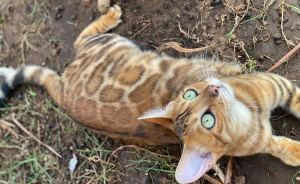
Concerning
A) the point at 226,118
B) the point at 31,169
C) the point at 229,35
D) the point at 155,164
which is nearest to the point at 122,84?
the point at 155,164

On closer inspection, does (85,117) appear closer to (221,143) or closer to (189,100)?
(189,100)

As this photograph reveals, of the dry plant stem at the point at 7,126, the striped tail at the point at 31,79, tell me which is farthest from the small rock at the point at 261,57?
the dry plant stem at the point at 7,126

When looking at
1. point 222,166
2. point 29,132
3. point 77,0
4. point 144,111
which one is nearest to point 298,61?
point 222,166

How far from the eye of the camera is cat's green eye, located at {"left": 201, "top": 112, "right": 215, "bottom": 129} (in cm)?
253

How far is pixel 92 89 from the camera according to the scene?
323cm

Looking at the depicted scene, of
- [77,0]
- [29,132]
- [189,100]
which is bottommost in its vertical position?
[29,132]

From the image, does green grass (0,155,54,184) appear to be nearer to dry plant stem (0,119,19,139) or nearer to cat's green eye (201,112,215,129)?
dry plant stem (0,119,19,139)

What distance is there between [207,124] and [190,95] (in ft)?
1.00

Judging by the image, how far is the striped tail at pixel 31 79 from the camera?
3609 millimetres

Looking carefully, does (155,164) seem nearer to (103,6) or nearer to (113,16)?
(113,16)

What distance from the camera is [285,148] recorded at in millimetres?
2971

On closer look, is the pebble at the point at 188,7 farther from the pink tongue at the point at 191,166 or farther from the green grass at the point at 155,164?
the pink tongue at the point at 191,166

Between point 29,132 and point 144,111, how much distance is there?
6.14 feet

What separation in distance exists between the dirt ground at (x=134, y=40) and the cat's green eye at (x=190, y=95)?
84 centimetres
